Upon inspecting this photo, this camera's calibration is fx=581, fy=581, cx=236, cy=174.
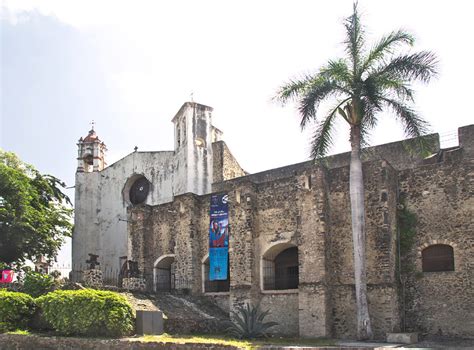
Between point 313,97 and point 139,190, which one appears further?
point 139,190

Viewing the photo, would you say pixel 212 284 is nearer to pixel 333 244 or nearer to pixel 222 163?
pixel 333 244

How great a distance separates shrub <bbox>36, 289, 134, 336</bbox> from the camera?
17.1 meters

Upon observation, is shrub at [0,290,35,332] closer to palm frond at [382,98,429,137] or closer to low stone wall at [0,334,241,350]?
low stone wall at [0,334,241,350]

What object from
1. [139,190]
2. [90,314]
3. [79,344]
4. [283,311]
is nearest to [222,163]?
[139,190]

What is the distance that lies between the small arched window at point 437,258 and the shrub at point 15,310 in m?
13.0

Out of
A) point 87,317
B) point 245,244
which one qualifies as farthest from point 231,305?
point 87,317

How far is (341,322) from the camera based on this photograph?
19000 mm

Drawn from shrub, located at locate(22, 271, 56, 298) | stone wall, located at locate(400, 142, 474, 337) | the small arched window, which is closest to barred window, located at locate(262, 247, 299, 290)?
stone wall, located at locate(400, 142, 474, 337)

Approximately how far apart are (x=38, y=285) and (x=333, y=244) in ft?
34.8

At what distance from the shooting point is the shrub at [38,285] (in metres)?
20.8

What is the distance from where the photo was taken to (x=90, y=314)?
56.5 feet

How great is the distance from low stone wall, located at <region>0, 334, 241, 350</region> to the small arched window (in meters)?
7.72

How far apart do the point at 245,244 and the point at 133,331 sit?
5.94 meters

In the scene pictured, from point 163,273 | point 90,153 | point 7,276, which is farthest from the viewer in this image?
point 90,153
